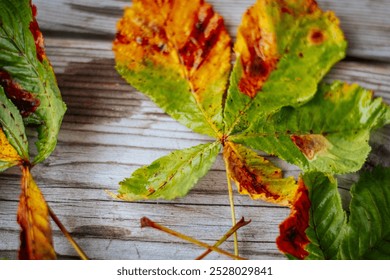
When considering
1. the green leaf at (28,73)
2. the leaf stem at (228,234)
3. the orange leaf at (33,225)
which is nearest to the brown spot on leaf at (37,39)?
the green leaf at (28,73)

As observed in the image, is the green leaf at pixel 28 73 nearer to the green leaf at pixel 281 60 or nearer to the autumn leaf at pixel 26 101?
the autumn leaf at pixel 26 101

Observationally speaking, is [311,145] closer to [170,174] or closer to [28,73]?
[170,174]

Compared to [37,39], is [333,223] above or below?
below

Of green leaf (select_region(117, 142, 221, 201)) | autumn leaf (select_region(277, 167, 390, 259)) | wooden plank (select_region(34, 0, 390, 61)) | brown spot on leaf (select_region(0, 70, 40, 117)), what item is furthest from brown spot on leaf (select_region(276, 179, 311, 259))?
brown spot on leaf (select_region(0, 70, 40, 117))

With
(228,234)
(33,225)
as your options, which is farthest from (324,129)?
(33,225)

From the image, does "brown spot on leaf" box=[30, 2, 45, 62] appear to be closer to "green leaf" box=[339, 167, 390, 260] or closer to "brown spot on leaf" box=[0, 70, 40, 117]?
"brown spot on leaf" box=[0, 70, 40, 117]
